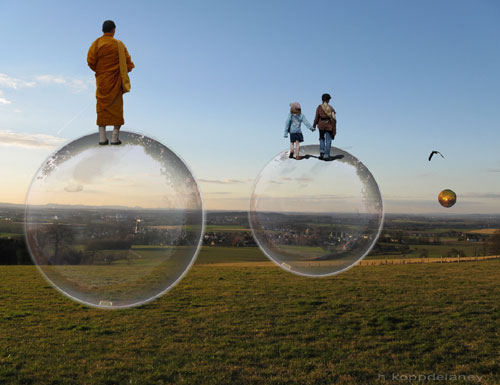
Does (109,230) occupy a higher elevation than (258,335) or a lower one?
higher

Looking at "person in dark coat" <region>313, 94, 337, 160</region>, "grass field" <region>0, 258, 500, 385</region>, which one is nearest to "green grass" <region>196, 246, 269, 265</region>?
"grass field" <region>0, 258, 500, 385</region>

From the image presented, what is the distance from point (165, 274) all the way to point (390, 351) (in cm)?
936

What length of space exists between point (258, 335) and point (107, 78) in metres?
11.6

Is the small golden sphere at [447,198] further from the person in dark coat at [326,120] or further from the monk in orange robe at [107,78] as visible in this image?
the monk in orange robe at [107,78]

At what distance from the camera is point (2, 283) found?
88.2ft

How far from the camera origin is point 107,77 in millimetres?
6535

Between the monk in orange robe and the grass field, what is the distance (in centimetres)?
784

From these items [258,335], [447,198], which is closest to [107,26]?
[258,335]

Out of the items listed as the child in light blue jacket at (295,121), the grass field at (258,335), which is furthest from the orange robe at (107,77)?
the grass field at (258,335)

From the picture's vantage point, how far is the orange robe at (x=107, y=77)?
6523 millimetres

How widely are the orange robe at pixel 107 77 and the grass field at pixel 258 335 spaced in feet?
26.0

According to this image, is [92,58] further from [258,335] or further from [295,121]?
[258,335]

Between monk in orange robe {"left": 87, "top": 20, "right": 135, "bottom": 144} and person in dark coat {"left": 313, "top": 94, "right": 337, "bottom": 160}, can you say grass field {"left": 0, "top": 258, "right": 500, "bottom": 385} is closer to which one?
person in dark coat {"left": 313, "top": 94, "right": 337, "bottom": 160}

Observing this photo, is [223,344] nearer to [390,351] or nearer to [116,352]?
[116,352]
